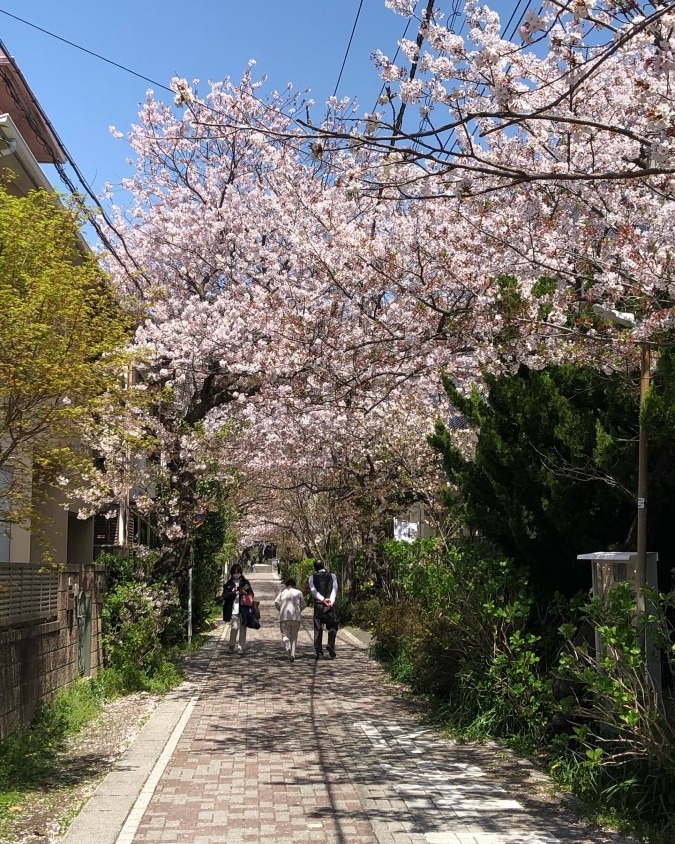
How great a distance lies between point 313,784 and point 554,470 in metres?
3.82

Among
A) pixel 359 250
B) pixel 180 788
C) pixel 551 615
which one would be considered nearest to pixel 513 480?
pixel 551 615

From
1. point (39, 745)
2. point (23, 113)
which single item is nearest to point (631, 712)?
point (39, 745)

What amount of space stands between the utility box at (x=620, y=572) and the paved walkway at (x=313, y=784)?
1.35 m

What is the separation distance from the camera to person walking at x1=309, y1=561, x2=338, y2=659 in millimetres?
19438

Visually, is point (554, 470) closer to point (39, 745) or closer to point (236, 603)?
point (39, 745)

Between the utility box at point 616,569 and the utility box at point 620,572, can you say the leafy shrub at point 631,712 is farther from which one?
the utility box at point 616,569

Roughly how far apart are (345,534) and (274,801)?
2349 cm

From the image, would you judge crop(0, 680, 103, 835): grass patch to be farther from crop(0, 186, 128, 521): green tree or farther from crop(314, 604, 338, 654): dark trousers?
crop(314, 604, 338, 654): dark trousers

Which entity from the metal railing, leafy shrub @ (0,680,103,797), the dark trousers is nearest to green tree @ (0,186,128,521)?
the metal railing

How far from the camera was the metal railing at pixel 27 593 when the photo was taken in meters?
9.57

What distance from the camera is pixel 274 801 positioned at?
26.0ft

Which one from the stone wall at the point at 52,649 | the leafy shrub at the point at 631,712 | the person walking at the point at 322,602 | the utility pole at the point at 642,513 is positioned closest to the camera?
the leafy shrub at the point at 631,712

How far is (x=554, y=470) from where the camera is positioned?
32.0 feet

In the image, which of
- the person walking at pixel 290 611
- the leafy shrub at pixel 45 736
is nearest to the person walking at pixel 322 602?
the person walking at pixel 290 611
